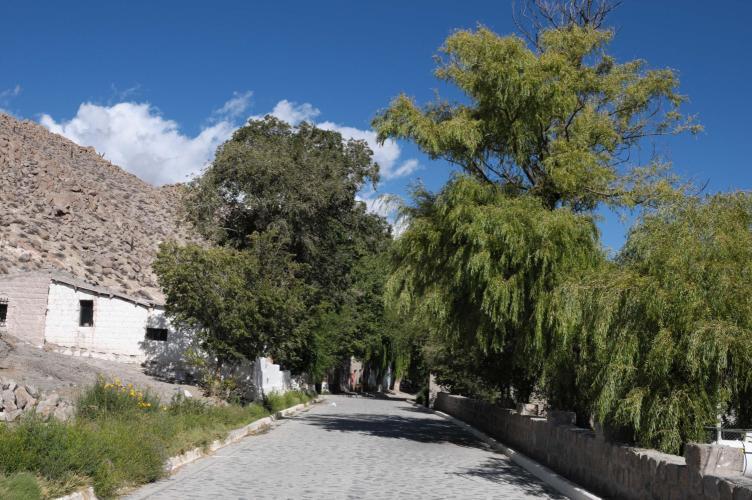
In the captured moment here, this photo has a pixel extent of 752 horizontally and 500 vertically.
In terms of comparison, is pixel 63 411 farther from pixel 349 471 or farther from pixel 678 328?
pixel 678 328

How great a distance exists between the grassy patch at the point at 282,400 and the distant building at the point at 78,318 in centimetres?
558

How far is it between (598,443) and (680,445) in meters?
1.68

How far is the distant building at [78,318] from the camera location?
30.8m

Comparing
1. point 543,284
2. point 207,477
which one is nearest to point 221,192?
point 543,284

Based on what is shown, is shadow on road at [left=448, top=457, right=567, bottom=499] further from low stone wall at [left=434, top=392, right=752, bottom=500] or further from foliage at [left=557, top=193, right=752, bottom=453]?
foliage at [left=557, top=193, right=752, bottom=453]

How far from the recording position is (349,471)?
47.8 ft

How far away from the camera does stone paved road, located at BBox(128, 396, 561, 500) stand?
1194cm

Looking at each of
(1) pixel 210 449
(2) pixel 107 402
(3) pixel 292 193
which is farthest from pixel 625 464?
(3) pixel 292 193

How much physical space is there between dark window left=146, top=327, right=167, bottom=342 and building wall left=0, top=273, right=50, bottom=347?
454 cm

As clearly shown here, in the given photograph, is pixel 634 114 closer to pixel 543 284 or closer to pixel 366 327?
pixel 543 284

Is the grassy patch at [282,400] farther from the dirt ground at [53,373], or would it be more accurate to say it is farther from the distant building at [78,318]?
the distant building at [78,318]

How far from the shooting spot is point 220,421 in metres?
19.9

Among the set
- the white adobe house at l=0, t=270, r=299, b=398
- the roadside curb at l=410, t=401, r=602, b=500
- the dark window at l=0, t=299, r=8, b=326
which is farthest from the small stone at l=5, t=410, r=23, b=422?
the dark window at l=0, t=299, r=8, b=326

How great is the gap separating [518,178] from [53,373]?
1361 centimetres
